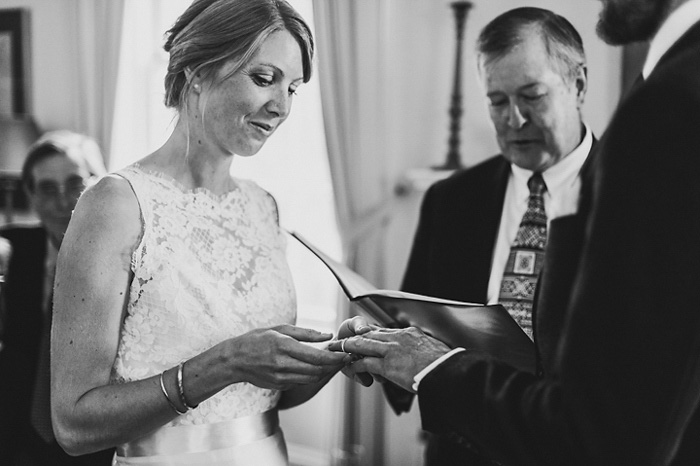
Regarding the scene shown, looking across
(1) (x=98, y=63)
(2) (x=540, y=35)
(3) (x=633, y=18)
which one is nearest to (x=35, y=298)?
(2) (x=540, y=35)

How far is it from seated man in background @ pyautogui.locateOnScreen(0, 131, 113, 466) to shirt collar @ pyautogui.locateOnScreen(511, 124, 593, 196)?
1.38 meters

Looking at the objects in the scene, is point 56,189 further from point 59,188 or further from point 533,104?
point 533,104

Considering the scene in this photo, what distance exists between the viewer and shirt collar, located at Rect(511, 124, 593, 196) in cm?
187

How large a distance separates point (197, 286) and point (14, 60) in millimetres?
4784

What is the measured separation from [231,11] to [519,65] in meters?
0.78

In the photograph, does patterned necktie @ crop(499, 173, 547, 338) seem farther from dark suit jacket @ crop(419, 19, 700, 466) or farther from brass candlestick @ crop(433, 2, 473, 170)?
A: brass candlestick @ crop(433, 2, 473, 170)

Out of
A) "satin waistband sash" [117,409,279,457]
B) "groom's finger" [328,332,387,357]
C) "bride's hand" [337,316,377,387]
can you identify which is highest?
"groom's finger" [328,332,387,357]

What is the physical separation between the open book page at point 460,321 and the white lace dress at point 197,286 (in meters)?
0.28

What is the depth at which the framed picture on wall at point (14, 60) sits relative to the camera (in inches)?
214

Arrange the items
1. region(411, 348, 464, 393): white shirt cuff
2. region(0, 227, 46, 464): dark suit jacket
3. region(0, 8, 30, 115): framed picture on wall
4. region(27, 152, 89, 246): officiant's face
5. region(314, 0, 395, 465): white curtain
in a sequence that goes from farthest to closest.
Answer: region(0, 8, 30, 115): framed picture on wall
region(314, 0, 395, 465): white curtain
region(27, 152, 89, 246): officiant's face
region(0, 227, 46, 464): dark suit jacket
region(411, 348, 464, 393): white shirt cuff

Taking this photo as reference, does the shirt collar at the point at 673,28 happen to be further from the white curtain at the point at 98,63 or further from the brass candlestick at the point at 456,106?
the white curtain at the point at 98,63

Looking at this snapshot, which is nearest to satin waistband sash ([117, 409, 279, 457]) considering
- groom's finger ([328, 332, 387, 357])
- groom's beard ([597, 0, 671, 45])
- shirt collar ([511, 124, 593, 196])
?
groom's finger ([328, 332, 387, 357])

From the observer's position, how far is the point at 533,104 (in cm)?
189

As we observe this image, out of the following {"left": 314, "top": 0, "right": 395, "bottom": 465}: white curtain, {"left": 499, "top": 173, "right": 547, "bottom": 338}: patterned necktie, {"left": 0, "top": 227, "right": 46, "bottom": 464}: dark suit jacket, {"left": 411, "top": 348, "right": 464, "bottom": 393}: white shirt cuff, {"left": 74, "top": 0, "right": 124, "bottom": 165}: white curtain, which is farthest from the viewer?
{"left": 74, "top": 0, "right": 124, "bottom": 165}: white curtain
